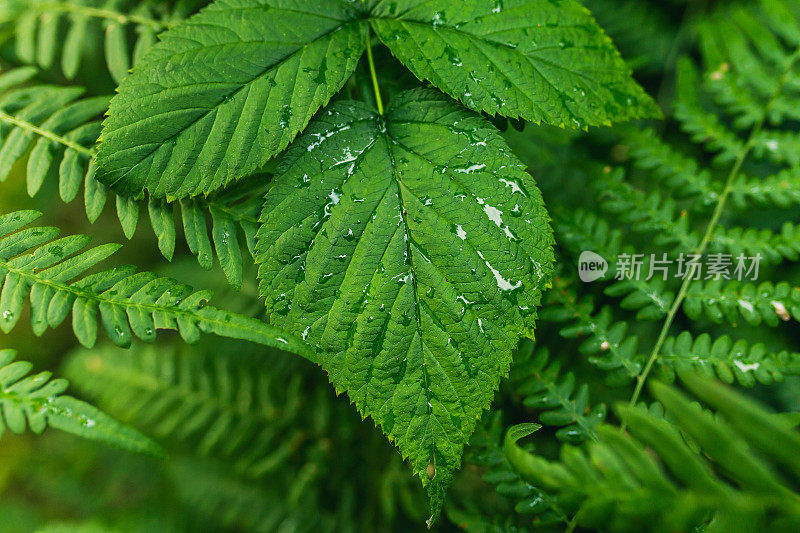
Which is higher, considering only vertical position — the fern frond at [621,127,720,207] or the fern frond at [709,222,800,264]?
the fern frond at [621,127,720,207]

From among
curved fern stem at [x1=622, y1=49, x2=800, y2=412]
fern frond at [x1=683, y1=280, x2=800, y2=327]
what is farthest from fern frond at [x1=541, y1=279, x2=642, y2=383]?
fern frond at [x1=683, y1=280, x2=800, y2=327]

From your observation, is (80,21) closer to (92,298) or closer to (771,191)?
(92,298)

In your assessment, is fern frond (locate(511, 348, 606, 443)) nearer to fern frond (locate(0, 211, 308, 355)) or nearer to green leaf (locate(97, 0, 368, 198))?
fern frond (locate(0, 211, 308, 355))

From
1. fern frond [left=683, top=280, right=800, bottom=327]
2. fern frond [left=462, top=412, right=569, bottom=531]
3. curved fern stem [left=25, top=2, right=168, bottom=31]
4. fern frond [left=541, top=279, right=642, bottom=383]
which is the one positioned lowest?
fern frond [left=462, top=412, right=569, bottom=531]

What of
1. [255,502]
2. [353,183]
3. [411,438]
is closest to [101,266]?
[255,502]

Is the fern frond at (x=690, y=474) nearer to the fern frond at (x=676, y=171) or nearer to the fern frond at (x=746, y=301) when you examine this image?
the fern frond at (x=746, y=301)

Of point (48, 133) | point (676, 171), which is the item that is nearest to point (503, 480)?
point (676, 171)

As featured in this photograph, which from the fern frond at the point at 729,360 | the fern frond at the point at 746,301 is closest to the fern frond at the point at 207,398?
the fern frond at the point at 729,360

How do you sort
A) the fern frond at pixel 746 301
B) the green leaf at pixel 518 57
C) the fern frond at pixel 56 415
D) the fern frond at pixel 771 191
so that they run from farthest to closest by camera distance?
the fern frond at pixel 771 191 < the fern frond at pixel 746 301 < the green leaf at pixel 518 57 < the fern frond at pixel 56 415
